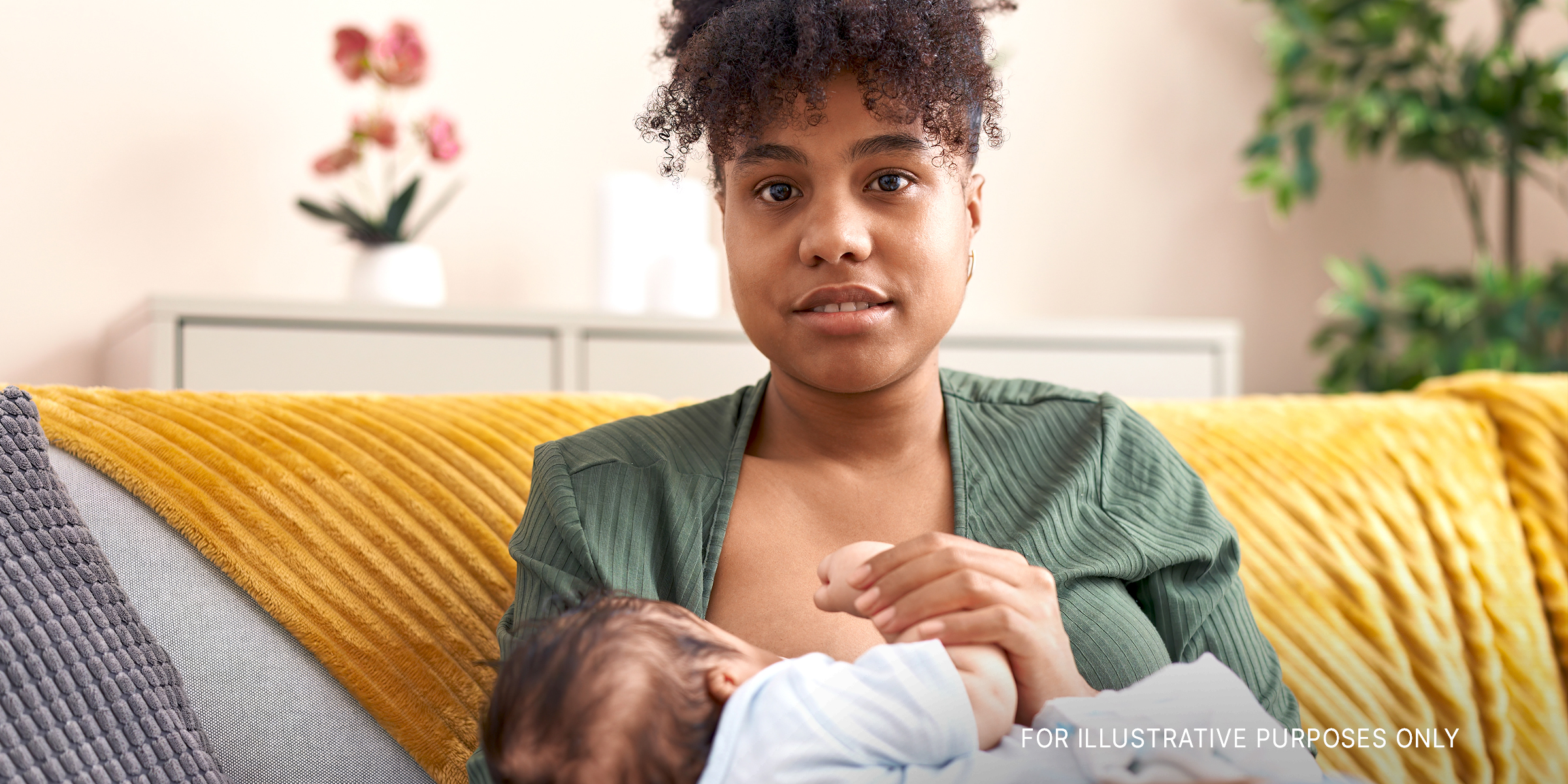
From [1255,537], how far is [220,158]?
2.16 metres

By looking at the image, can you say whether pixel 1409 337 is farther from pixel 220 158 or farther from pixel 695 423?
pixel 220 158

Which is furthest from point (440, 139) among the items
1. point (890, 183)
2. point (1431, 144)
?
point (1431, 144)

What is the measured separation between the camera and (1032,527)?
102cm

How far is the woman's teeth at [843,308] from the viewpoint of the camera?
964mm

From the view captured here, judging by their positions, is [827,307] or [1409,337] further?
[1409,337]

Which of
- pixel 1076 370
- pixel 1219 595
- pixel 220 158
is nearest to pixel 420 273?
pixel 220 158

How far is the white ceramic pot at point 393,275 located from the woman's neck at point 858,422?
1385 mm

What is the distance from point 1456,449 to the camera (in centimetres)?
143

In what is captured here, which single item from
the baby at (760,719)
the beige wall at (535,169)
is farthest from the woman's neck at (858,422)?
the beige wall at (535,169)

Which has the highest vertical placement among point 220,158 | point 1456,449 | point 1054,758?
point 220,158

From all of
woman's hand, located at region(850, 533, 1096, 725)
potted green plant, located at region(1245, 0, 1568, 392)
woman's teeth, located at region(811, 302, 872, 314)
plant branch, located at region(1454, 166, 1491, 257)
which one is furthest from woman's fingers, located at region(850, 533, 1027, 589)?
plant branch, located at region(1454, 166, 1491, 257)

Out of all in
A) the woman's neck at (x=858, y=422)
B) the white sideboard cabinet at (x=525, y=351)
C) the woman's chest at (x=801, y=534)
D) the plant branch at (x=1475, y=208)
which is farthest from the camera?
the plant branch at (x=1475, y=208)

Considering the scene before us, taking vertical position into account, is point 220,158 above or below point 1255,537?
above

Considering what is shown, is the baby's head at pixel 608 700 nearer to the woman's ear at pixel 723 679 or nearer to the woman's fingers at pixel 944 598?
the woman's ear at pixel 723 679
